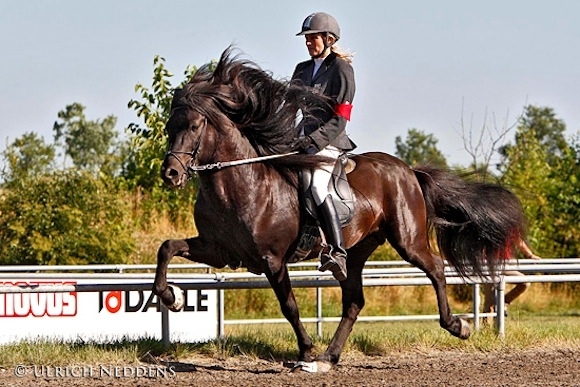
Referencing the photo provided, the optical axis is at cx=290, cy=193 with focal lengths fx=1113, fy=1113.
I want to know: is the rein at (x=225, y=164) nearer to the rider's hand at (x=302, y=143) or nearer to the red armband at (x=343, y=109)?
the rider's hand at (x=302, y=143)

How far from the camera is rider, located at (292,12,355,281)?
30.2ft

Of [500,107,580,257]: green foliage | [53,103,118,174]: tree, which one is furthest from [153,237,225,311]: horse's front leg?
[53,103,118,174]: tree

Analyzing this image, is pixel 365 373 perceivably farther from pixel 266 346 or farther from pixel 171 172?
pixel 171 172

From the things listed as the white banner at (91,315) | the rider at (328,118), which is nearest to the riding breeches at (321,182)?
the rider at (328,118)

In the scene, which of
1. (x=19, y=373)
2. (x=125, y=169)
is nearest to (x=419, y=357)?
(x=19, y=373)

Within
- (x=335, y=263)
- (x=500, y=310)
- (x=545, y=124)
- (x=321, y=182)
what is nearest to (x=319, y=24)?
(x=321, y=182)

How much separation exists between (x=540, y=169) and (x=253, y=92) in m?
25.6

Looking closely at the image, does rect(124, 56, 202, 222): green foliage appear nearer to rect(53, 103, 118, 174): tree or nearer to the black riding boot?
the black riding boot

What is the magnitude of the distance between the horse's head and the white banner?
4533mm

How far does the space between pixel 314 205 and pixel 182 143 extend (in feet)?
4.37

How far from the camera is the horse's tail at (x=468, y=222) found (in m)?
10.7

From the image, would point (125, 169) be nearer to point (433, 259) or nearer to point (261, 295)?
point (261, 295)

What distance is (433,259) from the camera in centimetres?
1025

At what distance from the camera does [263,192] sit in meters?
9.02
